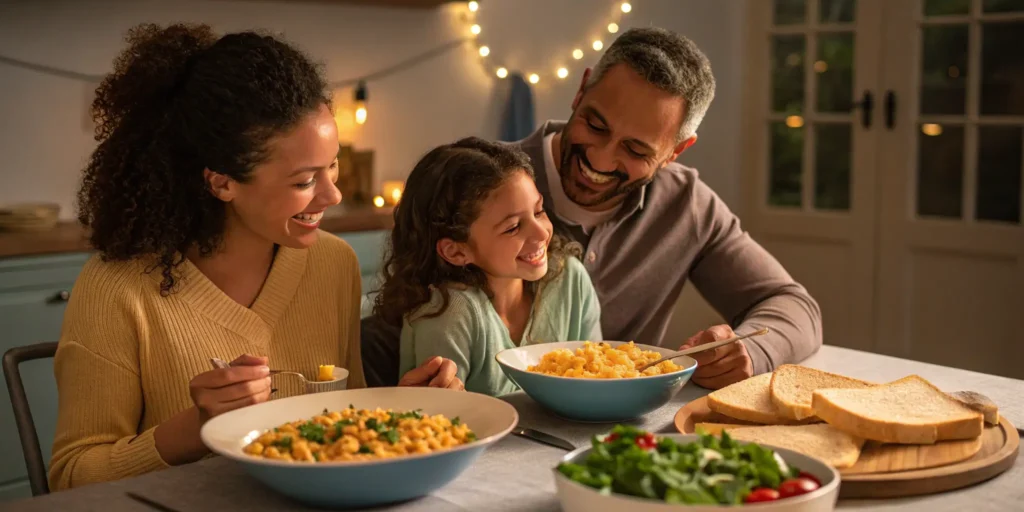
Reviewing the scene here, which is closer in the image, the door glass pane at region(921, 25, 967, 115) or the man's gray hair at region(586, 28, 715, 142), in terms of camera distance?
the man's gray hair at region(586, 28, 715, 142)

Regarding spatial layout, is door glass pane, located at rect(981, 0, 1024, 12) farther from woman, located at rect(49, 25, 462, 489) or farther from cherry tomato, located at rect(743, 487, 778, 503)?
cherry tomato, located at rect(743, 487, 778, 503)

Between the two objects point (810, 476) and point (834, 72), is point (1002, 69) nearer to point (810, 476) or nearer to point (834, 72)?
point (834, 72)

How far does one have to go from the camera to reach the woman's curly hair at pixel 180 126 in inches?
63.1

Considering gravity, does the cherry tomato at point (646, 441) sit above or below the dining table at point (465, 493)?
above

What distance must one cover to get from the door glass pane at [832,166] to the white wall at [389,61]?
1.45ft

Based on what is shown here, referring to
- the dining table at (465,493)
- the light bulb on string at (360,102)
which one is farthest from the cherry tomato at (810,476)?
the light bulb on string at (360,102)

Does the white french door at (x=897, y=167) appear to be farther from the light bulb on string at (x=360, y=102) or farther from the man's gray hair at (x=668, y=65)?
the man's gray hair at (x=668, y=65)

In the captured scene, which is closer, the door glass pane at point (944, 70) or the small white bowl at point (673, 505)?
the small white bowl at point (673, 505)

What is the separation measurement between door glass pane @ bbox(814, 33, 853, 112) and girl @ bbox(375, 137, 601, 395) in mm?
3295

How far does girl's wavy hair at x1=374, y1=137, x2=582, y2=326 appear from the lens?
1.84m

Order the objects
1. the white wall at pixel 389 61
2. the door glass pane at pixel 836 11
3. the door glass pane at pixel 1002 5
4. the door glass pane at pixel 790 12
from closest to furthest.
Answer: the white wall at pixel 389 61
the door glass pane at pixel 1002 5
the door glass pane at pixel 836 11
the door glass pane at pixel 790 12

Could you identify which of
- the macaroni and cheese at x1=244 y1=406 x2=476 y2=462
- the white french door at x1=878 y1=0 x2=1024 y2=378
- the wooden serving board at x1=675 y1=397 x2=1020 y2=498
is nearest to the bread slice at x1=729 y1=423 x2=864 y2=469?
the wooden serving board at x1=675 y1=397 x2=1020 y2=498

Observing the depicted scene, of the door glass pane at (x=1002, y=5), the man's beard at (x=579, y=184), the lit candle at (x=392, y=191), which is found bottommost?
the lit candle at (x=392, y=191)

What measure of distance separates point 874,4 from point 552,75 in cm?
142
